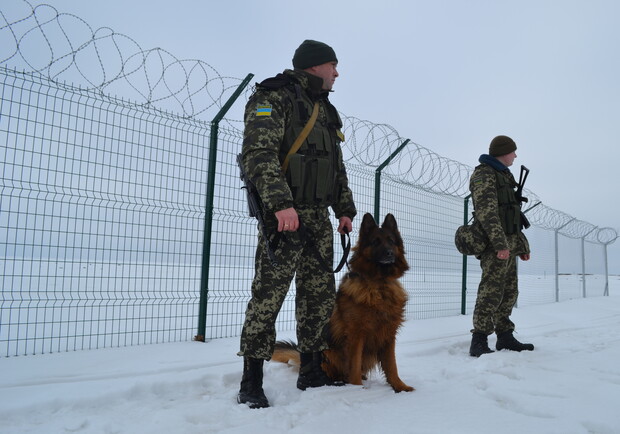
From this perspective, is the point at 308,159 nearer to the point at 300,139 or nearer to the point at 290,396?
the point at 300,139

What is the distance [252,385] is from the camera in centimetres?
230

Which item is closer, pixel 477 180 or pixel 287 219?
pixel 287 219

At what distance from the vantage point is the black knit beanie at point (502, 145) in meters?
4.24

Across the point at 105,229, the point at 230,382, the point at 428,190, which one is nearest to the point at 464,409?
the point at 230,382

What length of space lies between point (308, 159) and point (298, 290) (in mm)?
874

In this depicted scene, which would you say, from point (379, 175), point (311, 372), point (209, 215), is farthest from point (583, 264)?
point (311, 372)

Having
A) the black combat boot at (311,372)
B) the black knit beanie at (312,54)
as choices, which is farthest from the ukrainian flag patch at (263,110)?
the black combat boot at (311,372)

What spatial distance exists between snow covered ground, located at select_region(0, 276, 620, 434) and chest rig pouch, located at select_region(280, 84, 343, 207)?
3.95 ft

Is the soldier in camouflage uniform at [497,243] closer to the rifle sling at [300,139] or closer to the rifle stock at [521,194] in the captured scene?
the rifle stock at [521,194]

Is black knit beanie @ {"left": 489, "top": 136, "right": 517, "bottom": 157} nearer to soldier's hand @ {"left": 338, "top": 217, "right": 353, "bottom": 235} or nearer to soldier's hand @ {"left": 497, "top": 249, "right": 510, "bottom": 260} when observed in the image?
soldier's hand @ {"left": 497, "top": 249, "right": 510, "bottom": 260}

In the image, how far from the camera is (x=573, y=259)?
12.7 m

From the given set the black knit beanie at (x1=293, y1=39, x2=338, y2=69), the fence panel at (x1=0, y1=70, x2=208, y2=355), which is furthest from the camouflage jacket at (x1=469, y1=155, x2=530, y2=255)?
the fence panel at (x1=0, y1=70, x2=208, y2=355)

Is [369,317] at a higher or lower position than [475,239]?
lower

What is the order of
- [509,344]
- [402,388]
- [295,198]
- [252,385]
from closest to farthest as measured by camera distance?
1. [252,385]
2. [295,198]
3. [402,388]
4. [509,344]
